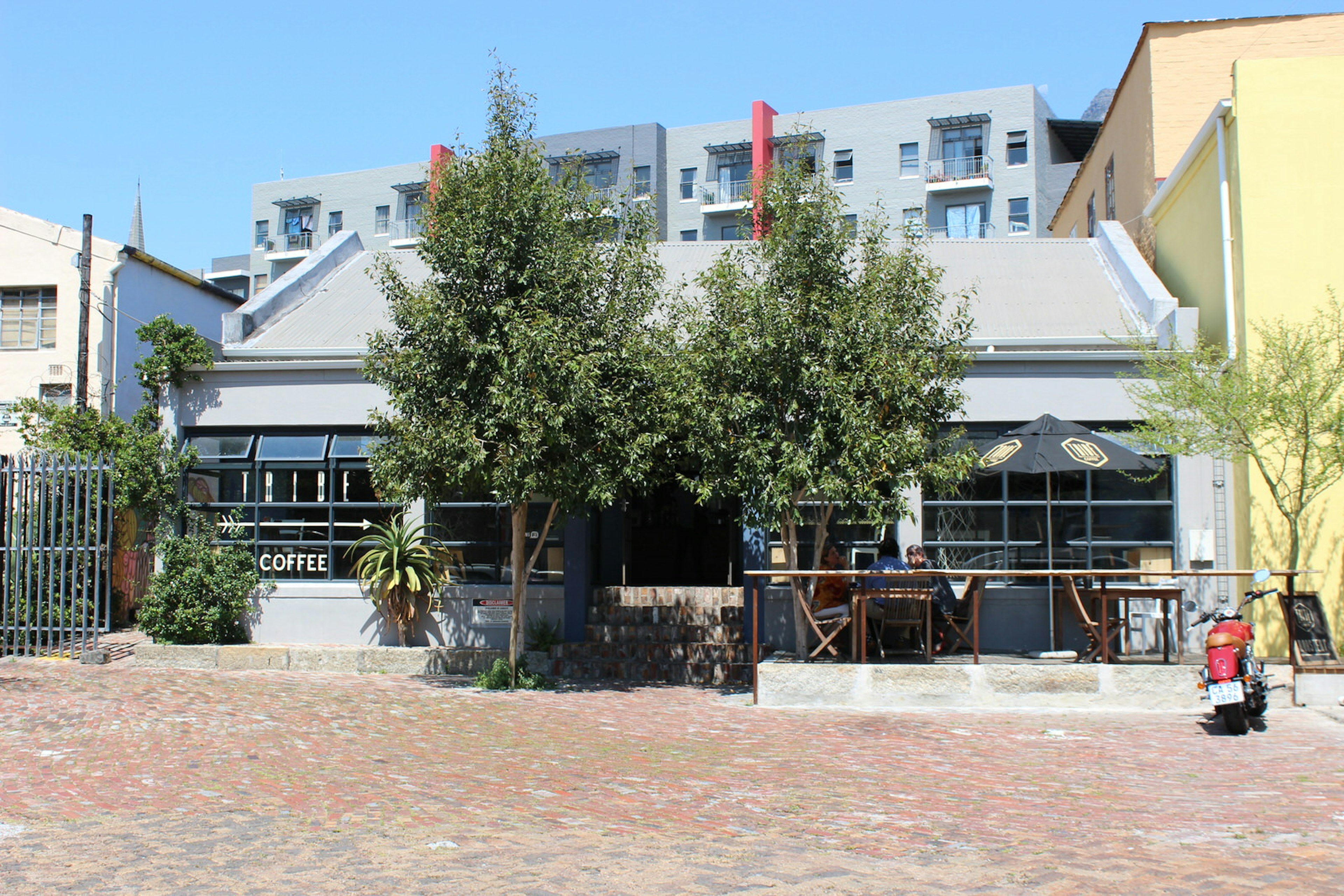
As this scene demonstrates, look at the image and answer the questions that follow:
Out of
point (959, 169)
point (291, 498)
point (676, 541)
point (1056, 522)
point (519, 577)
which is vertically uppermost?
point (959, 169)

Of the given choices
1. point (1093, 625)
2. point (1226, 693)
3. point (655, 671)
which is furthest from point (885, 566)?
point (1226, 693)

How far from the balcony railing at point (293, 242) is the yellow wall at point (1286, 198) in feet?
166

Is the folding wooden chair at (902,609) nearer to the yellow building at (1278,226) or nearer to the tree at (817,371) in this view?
the tree at (817,371)

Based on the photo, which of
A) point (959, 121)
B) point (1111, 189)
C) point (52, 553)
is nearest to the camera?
point (52, 553)

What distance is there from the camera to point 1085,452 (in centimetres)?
1134

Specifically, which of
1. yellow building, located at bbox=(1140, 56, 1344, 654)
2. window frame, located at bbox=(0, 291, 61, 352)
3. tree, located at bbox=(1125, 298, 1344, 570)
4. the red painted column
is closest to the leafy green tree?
window frame, located at bbox=(0, 291, 61, 352)

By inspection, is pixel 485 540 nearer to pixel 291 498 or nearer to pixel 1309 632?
pixel 291 498

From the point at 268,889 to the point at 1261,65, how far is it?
44.5ft

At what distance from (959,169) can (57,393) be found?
37.8 m

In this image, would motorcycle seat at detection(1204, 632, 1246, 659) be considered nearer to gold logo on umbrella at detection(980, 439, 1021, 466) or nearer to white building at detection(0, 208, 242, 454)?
gold logo on umbrella at detection(980, 439, 1021, 466)

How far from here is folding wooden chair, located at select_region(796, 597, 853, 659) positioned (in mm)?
11172

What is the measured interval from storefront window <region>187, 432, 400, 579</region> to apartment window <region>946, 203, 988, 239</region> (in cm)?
3699

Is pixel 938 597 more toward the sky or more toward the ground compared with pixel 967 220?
more toward the ground

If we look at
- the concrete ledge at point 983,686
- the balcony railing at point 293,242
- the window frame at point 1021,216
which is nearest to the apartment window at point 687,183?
the window frame at point 1021,216
